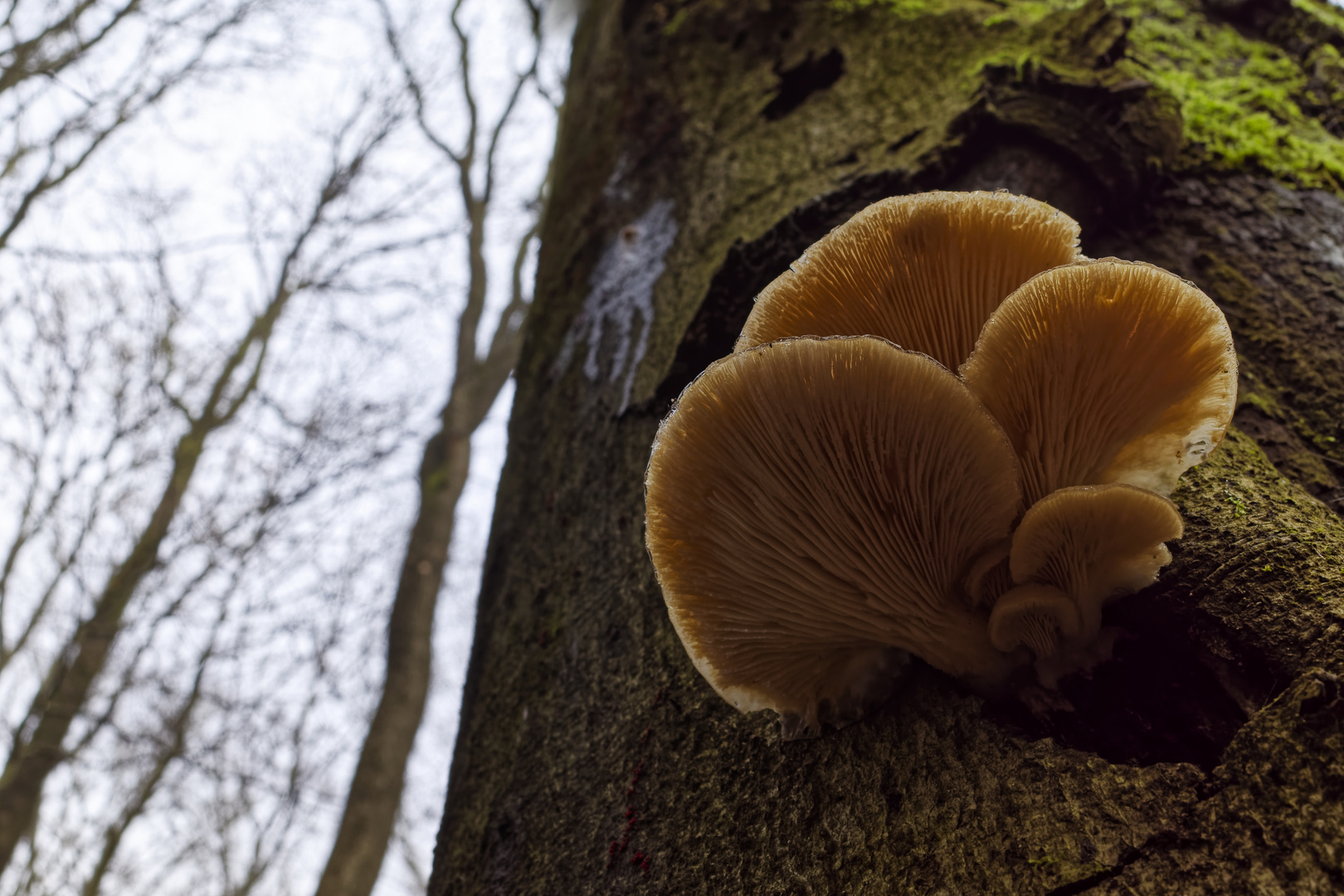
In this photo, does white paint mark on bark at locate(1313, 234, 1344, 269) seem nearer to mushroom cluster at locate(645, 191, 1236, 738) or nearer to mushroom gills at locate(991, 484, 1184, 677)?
mushroom cluster at locate(645, 191, 1236, 738)

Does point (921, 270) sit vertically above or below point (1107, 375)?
above

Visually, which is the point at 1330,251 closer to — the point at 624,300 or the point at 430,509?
the point at 624,300

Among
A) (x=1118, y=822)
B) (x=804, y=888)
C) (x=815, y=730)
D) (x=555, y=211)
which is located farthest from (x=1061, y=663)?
(x=555, y=211)

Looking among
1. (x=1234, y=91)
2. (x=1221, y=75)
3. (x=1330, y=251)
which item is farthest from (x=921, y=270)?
(x=1221, y=75)

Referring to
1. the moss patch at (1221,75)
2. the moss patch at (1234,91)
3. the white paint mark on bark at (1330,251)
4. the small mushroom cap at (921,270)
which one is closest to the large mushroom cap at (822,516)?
the small mushroom cap at (921,270)

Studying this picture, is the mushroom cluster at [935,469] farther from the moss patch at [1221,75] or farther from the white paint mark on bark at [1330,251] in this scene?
the moss patch at [1221,75]

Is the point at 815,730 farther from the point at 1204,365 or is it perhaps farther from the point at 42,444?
the point at 42,444

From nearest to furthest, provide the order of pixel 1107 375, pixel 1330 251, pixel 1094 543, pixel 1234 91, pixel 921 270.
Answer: pixel 1094 543 < pixel 1107 375 < pixel 921 270 < pixel 1330 251 < pixel 1234 91

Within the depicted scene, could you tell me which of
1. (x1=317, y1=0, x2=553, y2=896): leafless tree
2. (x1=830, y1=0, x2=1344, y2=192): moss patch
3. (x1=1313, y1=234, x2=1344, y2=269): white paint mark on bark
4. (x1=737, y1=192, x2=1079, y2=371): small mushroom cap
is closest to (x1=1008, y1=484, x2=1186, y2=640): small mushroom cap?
(x1=737, y1=192, x2=1079, y2=371): small mushroom cap
